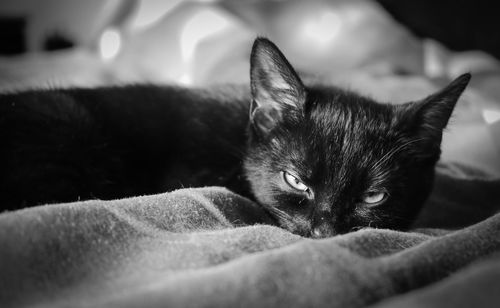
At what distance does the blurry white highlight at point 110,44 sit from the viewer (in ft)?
7.66

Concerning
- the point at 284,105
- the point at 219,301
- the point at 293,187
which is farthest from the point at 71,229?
the point at 284,105

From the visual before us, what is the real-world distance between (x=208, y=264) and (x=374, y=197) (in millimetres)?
580

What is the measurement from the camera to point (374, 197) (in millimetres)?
1021

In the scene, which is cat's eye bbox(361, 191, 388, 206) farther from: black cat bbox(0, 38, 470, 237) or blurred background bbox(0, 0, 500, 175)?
blurred background bbox(0, 0, 500, 175)

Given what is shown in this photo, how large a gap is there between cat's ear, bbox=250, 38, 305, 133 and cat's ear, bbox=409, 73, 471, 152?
0.34m

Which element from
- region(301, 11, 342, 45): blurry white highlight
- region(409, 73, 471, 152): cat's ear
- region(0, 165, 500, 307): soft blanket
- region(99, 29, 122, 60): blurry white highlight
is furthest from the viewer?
region(99, 29, 122, 60): blurry white highlight

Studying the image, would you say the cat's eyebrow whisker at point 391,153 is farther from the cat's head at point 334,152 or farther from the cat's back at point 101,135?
the cat's back at point 101,135

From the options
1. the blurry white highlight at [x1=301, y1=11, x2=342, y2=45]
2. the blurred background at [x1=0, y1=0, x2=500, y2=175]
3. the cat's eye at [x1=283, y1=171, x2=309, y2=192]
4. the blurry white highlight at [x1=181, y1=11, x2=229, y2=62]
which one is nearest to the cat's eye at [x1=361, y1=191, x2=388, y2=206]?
the cat's eye at [x1=283, y1=171, x2=309, y2=192]

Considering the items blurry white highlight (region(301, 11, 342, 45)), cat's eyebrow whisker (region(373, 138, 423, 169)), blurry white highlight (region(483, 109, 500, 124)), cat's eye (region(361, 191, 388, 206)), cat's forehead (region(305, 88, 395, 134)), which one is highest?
blurry white highlight (region(301, 11, 342, 45))

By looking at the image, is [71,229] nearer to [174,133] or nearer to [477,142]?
[174,133]

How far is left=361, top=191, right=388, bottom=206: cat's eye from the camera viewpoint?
1.01m

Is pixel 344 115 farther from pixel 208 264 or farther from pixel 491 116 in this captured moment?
pixel 491 116

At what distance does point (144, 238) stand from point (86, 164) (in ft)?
1.47

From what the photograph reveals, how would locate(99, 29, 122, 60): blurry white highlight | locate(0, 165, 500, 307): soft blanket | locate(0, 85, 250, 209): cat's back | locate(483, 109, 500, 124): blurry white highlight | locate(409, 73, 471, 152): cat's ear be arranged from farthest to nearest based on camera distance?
locate(99, 29, 122, 60): blurry white highlight, locate(483, 109, 500, 124): blurry white highlight, locate(409, 73, 471, 152): cat's ear, locate(0, 85, 250, 209): cat's back, locate(0, 165, 500, 307): soft blanket
